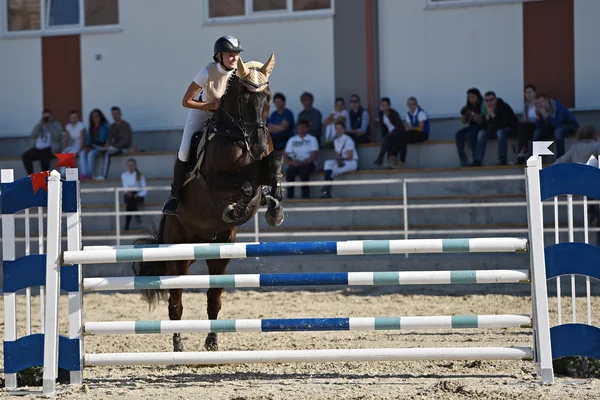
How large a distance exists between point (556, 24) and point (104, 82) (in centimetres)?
874

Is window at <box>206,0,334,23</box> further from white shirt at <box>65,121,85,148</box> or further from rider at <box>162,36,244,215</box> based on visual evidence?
rider at <box>162,36,244,215</box>

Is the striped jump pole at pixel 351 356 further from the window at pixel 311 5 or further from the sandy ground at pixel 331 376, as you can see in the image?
the window at pixel 311 5

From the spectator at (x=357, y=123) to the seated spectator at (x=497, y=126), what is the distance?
1978 millimetres

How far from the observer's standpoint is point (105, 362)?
224 inches

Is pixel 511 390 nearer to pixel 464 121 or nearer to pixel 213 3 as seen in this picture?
pixel 464 121

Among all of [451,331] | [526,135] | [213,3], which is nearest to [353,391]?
[451,331]

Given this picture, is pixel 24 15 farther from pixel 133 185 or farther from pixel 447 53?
pixel 447 53

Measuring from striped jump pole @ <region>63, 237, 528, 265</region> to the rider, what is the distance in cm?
192

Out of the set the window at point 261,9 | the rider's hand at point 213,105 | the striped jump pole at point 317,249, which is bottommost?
the striped jump pole at point 317,249

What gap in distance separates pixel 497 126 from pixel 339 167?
2.62 meters

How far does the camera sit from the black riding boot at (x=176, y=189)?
7.76 metres

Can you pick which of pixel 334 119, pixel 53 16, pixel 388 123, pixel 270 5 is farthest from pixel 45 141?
pixel 388 123

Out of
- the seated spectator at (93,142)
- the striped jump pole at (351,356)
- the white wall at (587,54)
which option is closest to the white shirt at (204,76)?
the striped jump pole at (351,356)

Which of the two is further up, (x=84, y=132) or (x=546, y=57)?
(x=546, y=57)
